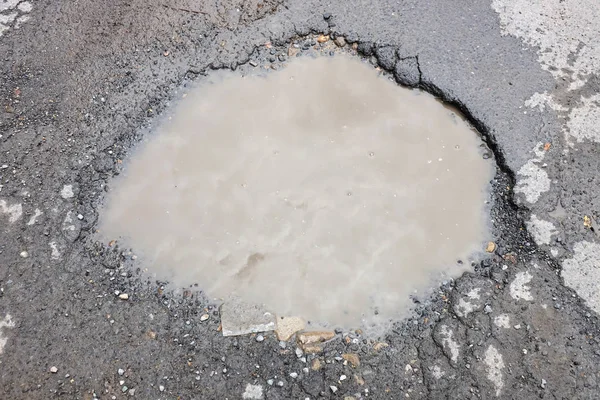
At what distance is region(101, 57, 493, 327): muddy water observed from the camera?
3.20 metres

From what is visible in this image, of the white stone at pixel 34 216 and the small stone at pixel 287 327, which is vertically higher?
the white stone at pixel 34 216

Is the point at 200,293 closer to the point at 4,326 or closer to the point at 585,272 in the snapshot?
the point at 4,326

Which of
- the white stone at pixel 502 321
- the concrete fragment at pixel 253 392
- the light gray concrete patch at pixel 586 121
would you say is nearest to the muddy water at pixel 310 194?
the white stone at pixel 502 321

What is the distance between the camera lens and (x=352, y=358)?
114 inches

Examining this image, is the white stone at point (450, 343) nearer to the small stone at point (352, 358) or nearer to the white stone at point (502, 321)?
the white stone at point (502, 321)

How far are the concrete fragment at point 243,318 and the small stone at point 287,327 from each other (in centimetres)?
4

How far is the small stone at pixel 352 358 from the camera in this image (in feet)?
9.45

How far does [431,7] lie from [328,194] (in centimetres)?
195

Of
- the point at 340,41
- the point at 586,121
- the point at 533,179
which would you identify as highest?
the point at 340,41

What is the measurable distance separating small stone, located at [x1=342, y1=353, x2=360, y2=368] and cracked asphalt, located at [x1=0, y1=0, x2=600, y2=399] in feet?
0.04

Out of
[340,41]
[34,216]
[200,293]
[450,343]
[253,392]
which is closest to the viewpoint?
[253,392]

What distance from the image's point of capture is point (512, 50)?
13.0 feet

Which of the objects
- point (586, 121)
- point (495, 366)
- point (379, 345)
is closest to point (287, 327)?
point (379, 345)

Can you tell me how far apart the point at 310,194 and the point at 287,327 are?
965 millimetres
